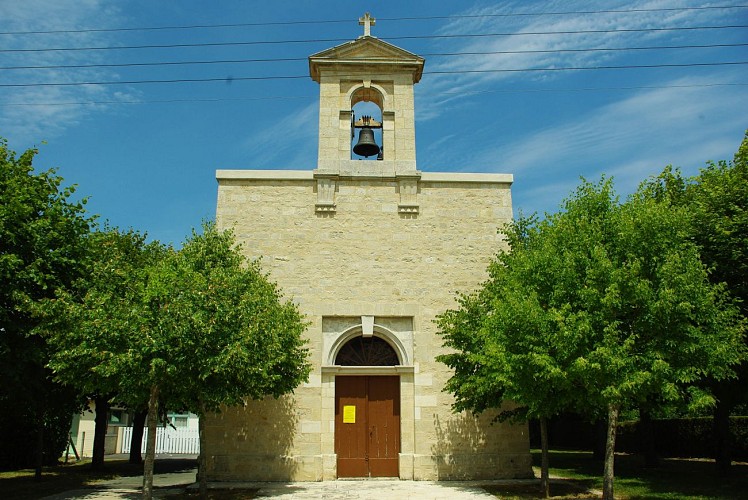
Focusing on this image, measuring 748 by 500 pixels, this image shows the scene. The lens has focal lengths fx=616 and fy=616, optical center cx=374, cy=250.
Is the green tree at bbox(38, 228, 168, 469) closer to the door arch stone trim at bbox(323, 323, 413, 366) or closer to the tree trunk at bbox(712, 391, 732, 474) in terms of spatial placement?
the door arch stone trim at bbox(323, 323, 413, 366)

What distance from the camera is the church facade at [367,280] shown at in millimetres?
14586

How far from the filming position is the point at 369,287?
50.5 ft

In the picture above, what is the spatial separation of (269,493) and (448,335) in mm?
5114

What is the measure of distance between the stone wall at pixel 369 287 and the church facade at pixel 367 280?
0.03m

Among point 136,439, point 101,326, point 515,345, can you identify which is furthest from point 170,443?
point 515,345

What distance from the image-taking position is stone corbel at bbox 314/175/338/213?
15.7m

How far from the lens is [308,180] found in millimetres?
15938

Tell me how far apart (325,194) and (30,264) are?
269 inches

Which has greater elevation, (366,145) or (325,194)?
(366,145)

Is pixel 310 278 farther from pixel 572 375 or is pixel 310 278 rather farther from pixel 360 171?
pixel 572 375

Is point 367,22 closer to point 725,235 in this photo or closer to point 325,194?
point 325,194

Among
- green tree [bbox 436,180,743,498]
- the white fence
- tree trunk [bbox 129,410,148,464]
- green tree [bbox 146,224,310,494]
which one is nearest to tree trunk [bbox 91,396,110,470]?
tree trunk [bbox 129,410,148,464]

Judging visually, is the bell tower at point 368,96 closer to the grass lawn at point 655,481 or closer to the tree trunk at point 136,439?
the grass lawn at point 655,481

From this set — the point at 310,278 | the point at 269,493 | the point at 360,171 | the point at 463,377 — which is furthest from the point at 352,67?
the point at 269,493
